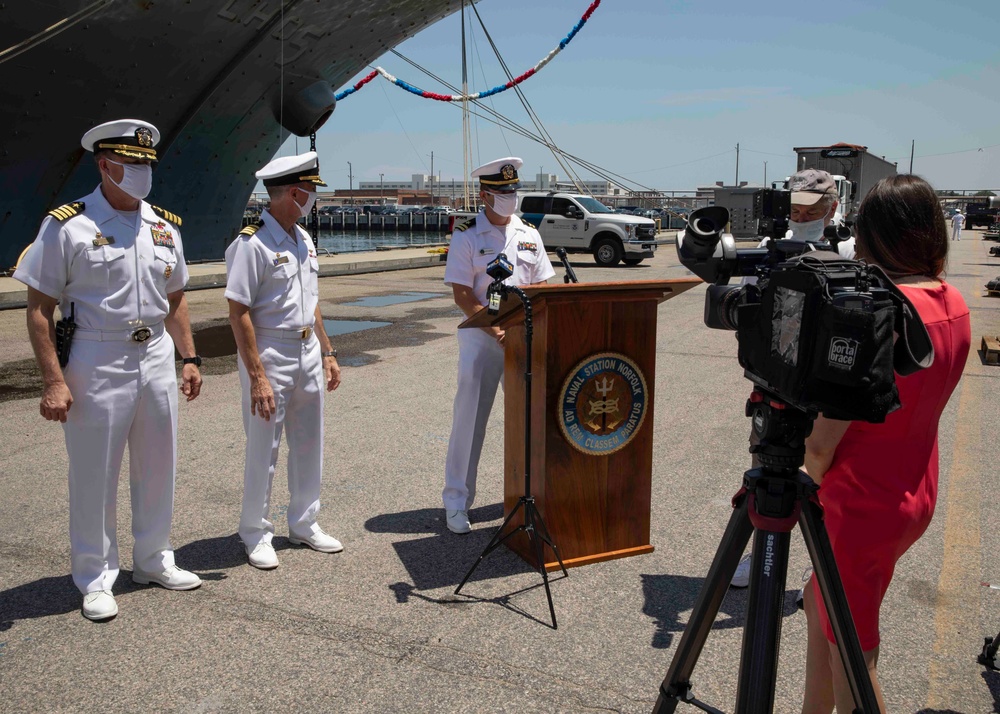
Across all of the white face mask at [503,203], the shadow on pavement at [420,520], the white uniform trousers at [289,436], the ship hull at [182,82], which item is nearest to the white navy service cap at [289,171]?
the white uniform trousers at [289,436]

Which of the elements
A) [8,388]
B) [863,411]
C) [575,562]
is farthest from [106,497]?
[8,388]

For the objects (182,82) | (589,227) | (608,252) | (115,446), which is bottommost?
(608,252)

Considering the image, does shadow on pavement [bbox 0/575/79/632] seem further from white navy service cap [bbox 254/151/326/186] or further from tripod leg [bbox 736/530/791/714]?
tripod leg [bbox 736/530/791/714]

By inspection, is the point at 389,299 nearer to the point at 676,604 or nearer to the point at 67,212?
the point at 67,212

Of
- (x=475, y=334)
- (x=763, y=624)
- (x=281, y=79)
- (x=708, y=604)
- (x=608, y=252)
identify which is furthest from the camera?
(x=608, y=252)

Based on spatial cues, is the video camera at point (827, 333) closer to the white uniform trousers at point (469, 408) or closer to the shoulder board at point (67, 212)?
the white uniform trousers at point (469, 408)

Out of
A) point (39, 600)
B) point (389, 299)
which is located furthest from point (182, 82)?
point (39, 600)

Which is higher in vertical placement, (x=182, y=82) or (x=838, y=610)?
(x=182, y=82)

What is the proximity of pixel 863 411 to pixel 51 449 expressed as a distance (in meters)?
5.54

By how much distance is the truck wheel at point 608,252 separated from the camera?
22672mm

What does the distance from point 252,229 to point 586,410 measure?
174cm

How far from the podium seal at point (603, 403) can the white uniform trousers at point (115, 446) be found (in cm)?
173

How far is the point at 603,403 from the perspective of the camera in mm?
3869

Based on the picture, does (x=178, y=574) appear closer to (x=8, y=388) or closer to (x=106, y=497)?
(x=106, y=497)
